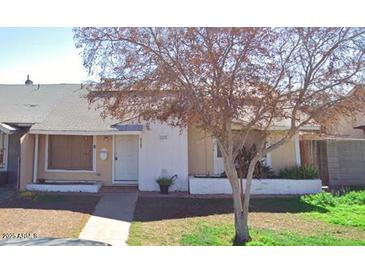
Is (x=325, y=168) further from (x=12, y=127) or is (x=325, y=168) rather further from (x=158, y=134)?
(x=12, y=127)

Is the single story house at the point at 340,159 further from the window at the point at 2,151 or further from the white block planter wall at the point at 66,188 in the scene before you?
the window at the point at 2,151

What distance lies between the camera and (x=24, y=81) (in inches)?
839

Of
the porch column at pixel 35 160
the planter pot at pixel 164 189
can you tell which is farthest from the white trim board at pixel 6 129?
the planter pot at pixel 164 189

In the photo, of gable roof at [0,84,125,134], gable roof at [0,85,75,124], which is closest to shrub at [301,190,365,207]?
gable roof at [0,84,125,134]

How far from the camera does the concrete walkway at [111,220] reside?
24.3 ft

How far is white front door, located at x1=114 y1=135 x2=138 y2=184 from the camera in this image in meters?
14.3

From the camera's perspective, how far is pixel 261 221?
895cm

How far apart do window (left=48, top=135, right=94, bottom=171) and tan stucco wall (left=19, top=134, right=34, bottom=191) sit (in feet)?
3.02

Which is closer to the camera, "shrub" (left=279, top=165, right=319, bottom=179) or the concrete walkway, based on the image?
the concrete walkway

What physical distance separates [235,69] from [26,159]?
406 inches

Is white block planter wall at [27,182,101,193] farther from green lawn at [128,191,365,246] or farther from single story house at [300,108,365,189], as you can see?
single story house at [300,108,365,189]
